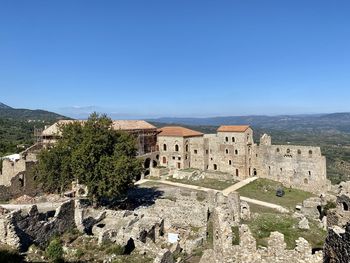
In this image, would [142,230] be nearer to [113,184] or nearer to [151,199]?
[113,184]

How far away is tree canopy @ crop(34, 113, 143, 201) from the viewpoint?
30.5 meters

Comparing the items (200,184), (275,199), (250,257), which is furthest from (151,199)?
(250,257)

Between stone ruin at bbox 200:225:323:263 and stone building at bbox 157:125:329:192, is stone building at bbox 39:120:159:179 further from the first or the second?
stone ruin at bbox 200:225:323:263

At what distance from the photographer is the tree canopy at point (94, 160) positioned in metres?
30.5

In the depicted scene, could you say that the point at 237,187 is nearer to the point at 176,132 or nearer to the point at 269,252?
the point at 176,132

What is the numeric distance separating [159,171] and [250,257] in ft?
142

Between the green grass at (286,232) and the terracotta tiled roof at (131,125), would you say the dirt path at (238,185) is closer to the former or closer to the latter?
the terracotta tiled roof at (131,125)

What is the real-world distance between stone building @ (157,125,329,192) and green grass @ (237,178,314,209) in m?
2.16

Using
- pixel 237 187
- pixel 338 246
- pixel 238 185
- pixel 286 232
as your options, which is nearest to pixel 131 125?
pixel 238 185

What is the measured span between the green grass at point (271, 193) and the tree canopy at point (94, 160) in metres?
16.9

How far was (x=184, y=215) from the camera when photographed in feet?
80.0

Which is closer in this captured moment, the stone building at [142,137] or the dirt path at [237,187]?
the dirt path at [237,187]

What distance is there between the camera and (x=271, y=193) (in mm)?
43062

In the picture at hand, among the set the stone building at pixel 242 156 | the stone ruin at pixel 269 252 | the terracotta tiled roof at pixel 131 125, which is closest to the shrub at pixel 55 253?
the stone ruin at pixel 269 252
